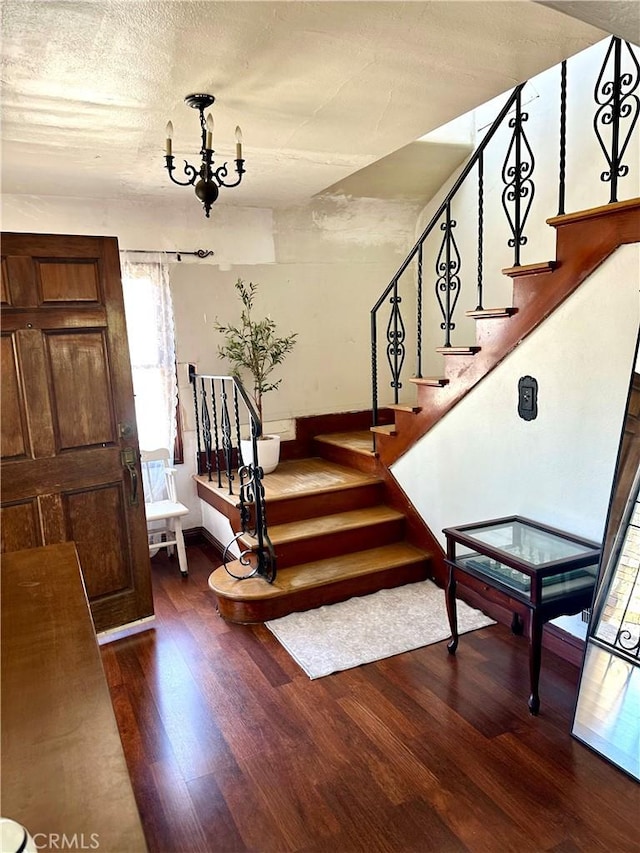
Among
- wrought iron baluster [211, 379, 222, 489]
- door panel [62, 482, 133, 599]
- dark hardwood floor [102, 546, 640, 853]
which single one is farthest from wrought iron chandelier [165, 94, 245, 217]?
dark hardwood floor [102, 546, 640, 853]

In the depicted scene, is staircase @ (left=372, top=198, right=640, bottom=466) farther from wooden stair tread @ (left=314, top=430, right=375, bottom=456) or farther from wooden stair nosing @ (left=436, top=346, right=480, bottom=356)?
wooden stair tread @ (left=314, top=430, right=375, bottom=456)

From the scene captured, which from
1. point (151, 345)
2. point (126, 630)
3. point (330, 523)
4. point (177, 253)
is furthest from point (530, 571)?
point (177, 253)

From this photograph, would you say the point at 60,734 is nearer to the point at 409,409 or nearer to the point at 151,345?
the point at 409,409

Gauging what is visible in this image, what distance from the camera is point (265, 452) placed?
423 cm

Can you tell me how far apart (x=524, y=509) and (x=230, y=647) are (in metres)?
1.71

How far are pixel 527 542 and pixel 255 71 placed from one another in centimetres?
231

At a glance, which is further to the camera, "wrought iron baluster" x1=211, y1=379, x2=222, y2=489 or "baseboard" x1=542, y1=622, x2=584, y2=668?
"wrought iron baluster" x1=211, y1=379, x2=222, y2=489

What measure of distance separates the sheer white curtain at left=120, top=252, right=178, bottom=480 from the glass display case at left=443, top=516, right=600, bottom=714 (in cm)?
247

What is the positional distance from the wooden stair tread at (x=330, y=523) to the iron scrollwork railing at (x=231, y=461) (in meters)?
0.12

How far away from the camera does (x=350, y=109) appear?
2594 millimetres

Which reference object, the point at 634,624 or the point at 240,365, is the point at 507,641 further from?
the point at 240,365

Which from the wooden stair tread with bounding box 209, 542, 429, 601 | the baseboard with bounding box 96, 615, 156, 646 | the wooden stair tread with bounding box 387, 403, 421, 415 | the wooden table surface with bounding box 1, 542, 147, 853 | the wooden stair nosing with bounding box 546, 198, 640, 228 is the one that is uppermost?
the wooden stair nosing with bounding box 546, 198, 640, 228

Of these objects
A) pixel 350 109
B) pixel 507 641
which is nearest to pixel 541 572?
pixel 507 641

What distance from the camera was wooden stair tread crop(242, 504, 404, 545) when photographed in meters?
3.57
